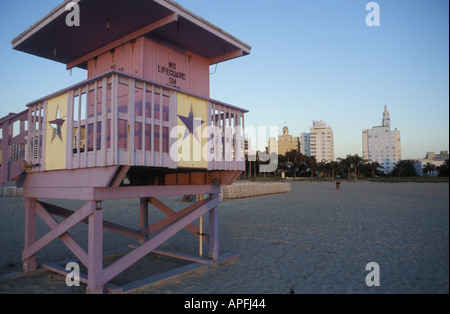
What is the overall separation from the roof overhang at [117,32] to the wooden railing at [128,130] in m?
1.25

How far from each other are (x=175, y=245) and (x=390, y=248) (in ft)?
21.1

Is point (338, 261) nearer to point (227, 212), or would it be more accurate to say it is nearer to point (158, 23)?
point (158, 23)

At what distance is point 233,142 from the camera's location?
7.64 m

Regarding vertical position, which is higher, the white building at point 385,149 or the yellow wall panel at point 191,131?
the white building at point 385,149

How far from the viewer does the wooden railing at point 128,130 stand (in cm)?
497

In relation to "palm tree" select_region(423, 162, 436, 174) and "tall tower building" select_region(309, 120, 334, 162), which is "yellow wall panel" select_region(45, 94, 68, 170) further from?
"tall tower building" select_region(309, 120, 334, 162)

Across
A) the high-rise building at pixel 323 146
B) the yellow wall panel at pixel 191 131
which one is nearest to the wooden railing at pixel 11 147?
the yellow wall panel at pixel 191 131

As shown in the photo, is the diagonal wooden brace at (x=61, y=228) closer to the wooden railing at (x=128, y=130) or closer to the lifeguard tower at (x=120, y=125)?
the lifeguard tower at (x=120, y=125)

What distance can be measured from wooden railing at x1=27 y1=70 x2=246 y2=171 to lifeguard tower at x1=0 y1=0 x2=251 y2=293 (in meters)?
0.02

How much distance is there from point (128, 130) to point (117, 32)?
280 centimetres
